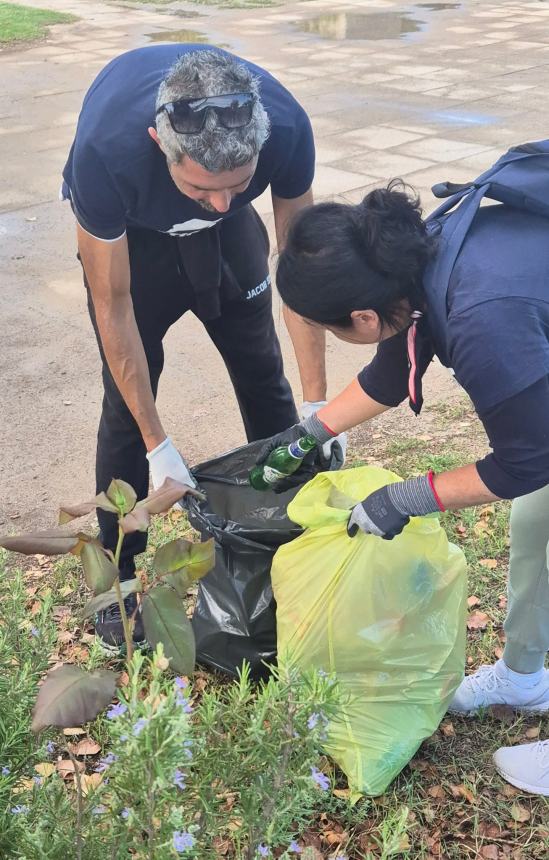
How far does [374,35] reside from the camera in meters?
12.1

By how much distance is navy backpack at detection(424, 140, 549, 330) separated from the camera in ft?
5.46

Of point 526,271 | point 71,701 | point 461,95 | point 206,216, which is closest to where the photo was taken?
point 71,701

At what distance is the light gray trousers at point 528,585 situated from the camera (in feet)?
6.94

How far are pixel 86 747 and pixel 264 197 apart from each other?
15.0ft

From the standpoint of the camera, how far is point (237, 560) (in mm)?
2273

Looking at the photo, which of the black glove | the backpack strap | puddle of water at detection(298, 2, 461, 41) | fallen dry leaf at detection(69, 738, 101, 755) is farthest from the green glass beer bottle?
puddle of water at detection(298, 2, 461, 41)

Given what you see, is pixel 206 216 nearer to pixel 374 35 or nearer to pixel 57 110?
pixel 57 110

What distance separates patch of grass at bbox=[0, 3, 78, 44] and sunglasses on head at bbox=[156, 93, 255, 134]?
39.0 ft

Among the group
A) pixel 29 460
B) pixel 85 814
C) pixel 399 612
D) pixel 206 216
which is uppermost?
pixel 206 216

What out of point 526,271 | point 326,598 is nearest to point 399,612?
point 326,598

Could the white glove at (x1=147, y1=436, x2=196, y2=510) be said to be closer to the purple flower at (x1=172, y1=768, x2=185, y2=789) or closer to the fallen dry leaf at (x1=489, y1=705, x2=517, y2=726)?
the fallen dry leaf at (x1=489, y1=705, x2=517, y2=726)

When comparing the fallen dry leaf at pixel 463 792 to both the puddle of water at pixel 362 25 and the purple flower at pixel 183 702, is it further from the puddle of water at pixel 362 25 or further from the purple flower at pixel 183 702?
the puddle of water at pixel 362 25

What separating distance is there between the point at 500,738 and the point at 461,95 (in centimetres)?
773

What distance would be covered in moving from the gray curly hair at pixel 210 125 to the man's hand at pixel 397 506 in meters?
0.79
